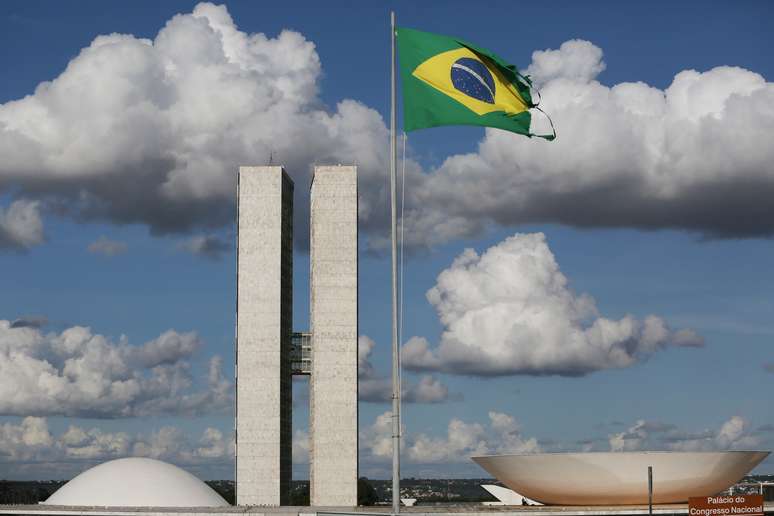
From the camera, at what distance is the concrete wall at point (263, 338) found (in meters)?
91.0

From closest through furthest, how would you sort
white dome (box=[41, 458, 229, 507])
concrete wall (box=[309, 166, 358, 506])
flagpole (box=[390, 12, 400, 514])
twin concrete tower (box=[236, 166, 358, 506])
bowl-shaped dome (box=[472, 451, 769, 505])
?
1. flagpole (box=[390, 12, 400, 514])
2. bowl-shaped dome (box=[472, 451, 769, 505])
3. white dome (box=[41, 458, 229, 507])
4. concrete wall (box=[309, 166, 358, 506])
5. twin concrete tower (box=[236, 166, 358, 506])

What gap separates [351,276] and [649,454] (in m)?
33.0

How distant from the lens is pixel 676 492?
71.8 m

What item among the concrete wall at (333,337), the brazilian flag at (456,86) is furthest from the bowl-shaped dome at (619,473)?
the brazilian flag at (456,86)

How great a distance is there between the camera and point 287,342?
96438 millimetres

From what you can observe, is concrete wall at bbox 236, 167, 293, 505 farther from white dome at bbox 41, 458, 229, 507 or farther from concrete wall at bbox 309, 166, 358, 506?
white dome at bbox 41, 458, 229, 507

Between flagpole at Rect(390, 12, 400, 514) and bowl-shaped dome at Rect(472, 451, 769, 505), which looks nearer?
flagpole at Rect(390, 12, 400, 514)

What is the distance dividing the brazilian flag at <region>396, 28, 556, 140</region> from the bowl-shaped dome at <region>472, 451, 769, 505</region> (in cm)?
4478

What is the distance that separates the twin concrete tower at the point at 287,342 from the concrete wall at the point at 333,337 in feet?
0.26

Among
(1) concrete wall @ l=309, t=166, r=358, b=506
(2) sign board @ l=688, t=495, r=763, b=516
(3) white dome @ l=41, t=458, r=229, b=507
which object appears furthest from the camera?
(1) concrete wall @ l=309, t=166, r=358, b=506

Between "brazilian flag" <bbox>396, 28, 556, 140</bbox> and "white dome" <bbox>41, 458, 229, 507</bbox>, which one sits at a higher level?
"brazilian flag" <bbox>396, 28, 556, 140</bbox>

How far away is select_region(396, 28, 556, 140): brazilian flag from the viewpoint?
28.0 meters

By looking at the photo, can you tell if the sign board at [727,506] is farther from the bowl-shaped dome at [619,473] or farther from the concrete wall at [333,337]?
the concrete wall at [333,337]

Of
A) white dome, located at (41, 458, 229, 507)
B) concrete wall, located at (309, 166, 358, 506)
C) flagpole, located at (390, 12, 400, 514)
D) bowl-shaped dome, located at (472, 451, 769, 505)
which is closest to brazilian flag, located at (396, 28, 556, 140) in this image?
flagpole, located at (390, 12, 400, 514)
